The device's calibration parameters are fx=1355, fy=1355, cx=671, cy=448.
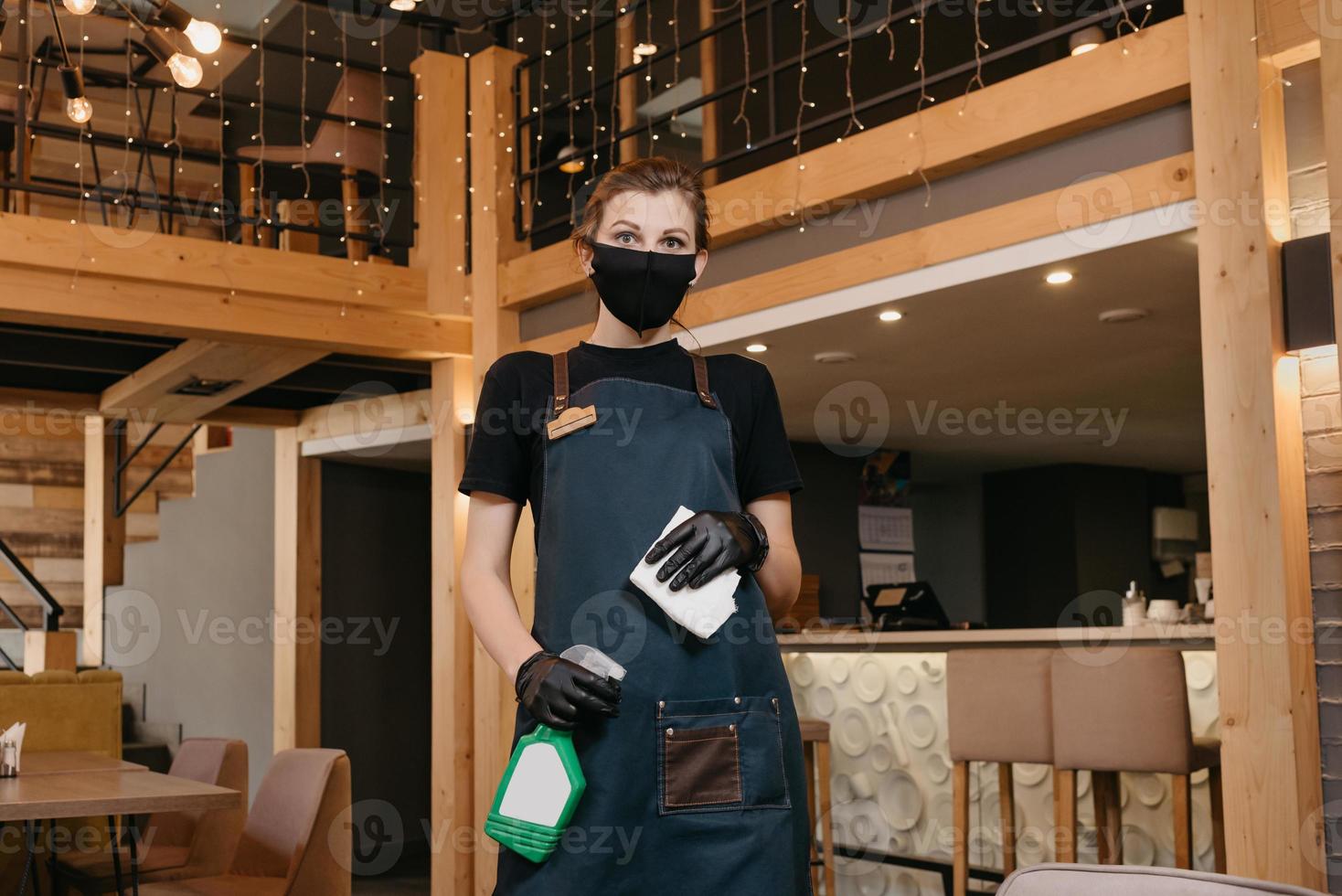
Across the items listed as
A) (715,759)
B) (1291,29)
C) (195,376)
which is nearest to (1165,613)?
(1291,29)

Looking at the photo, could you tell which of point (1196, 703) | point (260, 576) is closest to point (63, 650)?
point (260, 576)

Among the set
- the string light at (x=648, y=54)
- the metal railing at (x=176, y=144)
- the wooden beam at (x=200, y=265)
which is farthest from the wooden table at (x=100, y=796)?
the string light at (x=648, y=54)

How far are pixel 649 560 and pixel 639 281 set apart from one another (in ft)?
1.25

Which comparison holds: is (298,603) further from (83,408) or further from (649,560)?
(649,560)

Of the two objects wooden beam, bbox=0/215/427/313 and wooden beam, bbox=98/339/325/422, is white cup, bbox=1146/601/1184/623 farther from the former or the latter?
wooden beam, bbox=98/339/325/422

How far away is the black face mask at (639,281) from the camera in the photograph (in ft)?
5.44

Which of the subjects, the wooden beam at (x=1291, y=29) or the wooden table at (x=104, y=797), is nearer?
the wooden table at (x=104, y=797)

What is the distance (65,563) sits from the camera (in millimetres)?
9695

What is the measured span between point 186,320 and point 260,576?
3.31 meters

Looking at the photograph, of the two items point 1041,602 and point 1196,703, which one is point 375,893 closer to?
point 1196,703

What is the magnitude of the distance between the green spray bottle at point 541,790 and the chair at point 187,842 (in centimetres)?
307

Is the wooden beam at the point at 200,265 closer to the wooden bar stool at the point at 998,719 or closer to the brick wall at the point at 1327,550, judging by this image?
the wooden bar stool at the point at 998,719

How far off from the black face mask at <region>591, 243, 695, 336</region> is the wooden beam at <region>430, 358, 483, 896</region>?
14.6ft

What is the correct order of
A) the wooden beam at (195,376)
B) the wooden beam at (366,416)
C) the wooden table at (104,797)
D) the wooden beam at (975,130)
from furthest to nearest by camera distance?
the wooden beam at (366,416)
the wooden beam at (195,376)
the wooden beam at (975,130)
the wooden table at (104,797)
